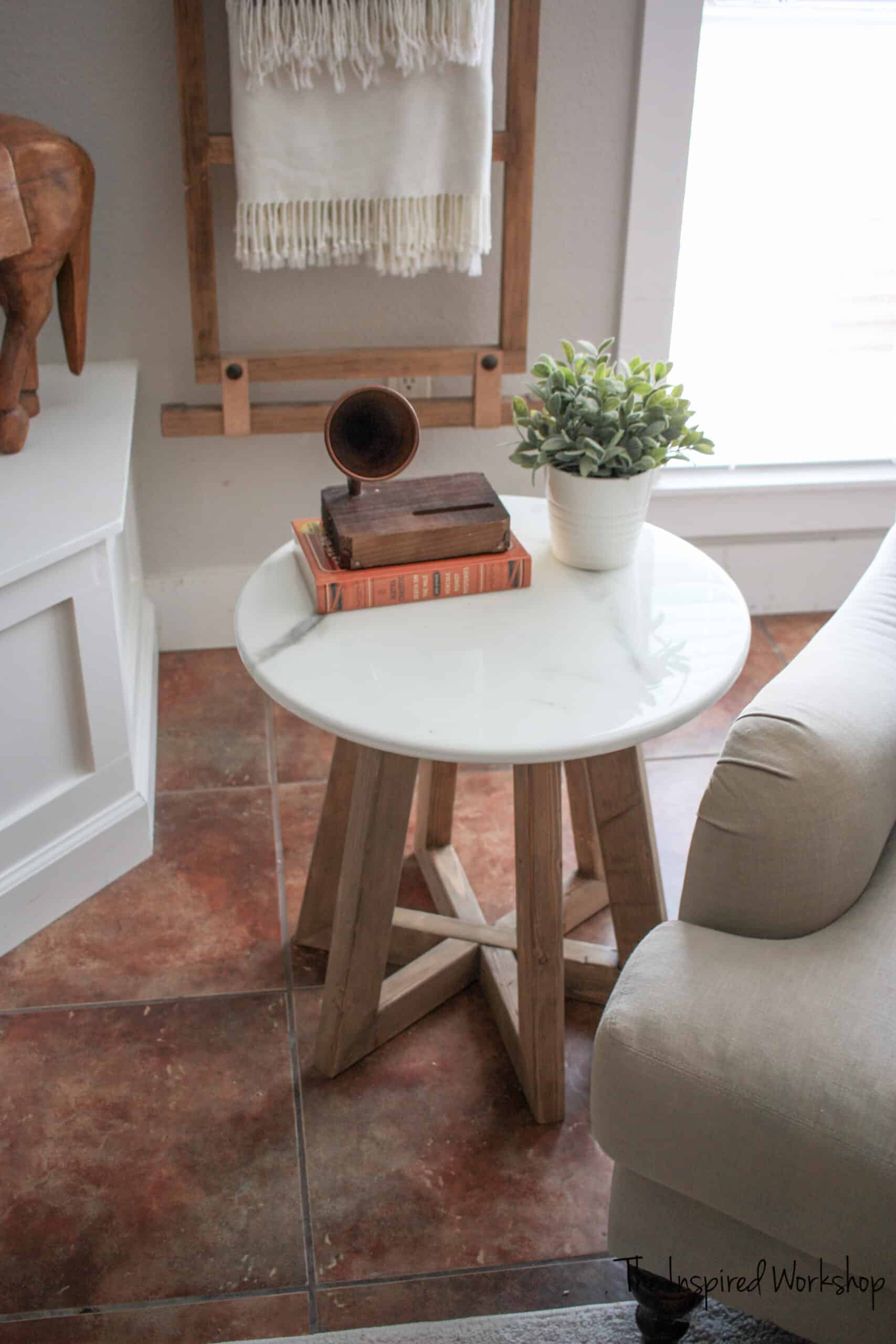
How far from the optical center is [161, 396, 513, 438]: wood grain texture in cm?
205

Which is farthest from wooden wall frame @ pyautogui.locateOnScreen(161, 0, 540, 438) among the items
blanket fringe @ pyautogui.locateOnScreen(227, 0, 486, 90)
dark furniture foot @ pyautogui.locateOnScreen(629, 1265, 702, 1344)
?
dark furniture foot @ pyautogui.locateOnScreen(629, 1265, 702, 1344)

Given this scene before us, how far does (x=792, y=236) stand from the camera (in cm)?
215

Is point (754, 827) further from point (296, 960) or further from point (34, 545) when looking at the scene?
point (34, 545)

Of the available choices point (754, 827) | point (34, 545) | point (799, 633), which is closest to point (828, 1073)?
point (754, 827)

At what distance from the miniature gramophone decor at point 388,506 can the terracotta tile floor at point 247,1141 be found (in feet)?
1.92

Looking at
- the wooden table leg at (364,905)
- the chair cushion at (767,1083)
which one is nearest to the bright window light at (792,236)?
the wooden table leg at (364,905)

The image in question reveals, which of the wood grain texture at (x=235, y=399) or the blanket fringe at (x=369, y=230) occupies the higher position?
the blanket fringe at (x=369, y=230)

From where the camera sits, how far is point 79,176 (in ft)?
5.47

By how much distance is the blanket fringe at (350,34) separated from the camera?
5.62 feet

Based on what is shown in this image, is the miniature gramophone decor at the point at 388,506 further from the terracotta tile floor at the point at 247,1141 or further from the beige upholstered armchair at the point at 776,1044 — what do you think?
the terracotta tile floor at the point at 247,1141

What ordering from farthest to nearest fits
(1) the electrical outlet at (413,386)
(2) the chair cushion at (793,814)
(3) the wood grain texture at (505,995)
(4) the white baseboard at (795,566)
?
(4) the white baseboard at (795,566), (1) the electrical outlet at (413,386), (3) the wood grain texture at (505,995), (2) the chair cushion at (793,814)

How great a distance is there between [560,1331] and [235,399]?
1460mm

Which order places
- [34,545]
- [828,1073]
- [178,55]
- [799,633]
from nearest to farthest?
[828,1073]
[34,545]
[178,55]
[799,633]

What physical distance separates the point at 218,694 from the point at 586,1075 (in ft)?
3.44
